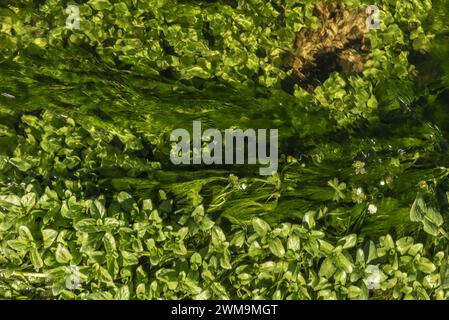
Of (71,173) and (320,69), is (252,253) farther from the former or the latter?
(320,69)

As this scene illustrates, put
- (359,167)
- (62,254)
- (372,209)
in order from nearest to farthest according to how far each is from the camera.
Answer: (62,254), (372,209), (359,167)

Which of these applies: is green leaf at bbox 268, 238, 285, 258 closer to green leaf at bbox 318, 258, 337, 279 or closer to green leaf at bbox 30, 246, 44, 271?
green leaf at bbox 318, 258, 337, 279

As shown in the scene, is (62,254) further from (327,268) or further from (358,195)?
(358,195)

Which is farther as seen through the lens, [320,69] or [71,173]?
[320,69]

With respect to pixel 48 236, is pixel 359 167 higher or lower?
higher

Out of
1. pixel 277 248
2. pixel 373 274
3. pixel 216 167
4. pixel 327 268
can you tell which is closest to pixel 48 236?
pixel 216 167

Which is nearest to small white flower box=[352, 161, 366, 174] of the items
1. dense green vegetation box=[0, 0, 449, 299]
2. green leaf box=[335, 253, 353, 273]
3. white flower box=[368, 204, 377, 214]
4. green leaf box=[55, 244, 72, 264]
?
dense green vegetation box=[0, 0, 449, 299]

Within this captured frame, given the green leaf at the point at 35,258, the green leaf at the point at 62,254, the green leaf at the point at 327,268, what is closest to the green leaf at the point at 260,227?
the green leaf at the point at 327,268

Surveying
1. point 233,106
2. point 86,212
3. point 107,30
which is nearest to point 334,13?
point 233,106
